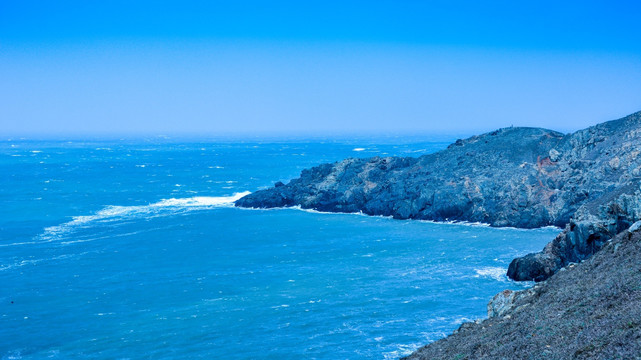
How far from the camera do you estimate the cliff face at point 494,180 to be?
204ft

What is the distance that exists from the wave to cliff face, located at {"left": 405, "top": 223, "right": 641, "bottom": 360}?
50.5 metres

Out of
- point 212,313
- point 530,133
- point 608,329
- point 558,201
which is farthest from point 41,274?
point 530,133

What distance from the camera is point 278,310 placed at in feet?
116

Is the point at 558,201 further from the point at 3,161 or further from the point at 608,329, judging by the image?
the point at 3,161

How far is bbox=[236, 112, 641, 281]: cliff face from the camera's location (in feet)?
204

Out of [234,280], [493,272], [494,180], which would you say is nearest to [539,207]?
[494,180]

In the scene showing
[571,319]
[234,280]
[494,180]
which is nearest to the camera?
[571,319]

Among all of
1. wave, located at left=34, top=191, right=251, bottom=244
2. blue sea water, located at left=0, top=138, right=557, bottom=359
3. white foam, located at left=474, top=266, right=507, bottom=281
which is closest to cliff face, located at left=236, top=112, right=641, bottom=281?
blue sea water, located at left=0, top=138, right=557, bottom=359

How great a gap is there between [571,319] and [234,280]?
2830 centimetres

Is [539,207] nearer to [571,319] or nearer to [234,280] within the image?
[234,280]

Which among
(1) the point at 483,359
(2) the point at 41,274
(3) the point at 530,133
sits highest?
(3) the point at 530,133

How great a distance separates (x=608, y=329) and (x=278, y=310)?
2225cm

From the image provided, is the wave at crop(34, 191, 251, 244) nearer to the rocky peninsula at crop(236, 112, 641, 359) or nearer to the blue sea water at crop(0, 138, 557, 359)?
the blue sea water at crop(0, 138, 557, 359)

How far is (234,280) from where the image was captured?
42688 millimetres
